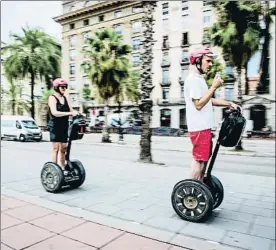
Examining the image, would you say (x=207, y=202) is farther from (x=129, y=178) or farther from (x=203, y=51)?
(x=203, y=51)

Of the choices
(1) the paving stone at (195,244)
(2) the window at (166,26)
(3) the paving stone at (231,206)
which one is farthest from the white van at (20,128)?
(3) the paving stone at (231,206)

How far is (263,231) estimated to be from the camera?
192cm

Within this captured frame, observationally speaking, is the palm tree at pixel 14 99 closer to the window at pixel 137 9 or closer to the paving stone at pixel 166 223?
the window at pixel 137 9

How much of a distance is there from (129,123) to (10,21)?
3.58 feet

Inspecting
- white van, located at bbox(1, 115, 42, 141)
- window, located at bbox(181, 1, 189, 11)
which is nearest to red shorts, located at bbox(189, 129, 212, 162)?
window, located at bbox(181, 1, 189, 11)

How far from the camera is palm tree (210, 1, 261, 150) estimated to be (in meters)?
1.41

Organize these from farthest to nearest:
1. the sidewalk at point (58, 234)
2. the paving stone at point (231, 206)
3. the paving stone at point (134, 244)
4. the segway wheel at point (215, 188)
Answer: the paving stone at point (231, 206) < the segway wheel at point (215, 188) < the sidewalk at point (58, 234) < the paving stone at point (134, 244)

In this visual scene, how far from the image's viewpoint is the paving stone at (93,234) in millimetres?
1811

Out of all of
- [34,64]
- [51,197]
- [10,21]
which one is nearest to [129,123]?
[34,64]

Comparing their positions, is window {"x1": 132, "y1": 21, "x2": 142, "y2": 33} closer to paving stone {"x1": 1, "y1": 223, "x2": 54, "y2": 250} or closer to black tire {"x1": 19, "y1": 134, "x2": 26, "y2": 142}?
black tire {"x1": 19, "y1": 134, "x2": 26, "y2": 142}

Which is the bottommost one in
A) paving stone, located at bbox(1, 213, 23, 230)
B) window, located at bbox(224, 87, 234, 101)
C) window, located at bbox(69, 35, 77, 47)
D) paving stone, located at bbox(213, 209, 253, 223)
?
paving stone, located at bbox(1, 213, 23, 230)

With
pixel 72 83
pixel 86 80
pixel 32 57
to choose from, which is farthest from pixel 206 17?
pixel 32 57

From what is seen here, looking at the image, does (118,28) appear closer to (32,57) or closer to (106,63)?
(106,63)

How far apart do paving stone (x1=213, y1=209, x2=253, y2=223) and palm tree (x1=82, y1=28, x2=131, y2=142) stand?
3.35 feet
